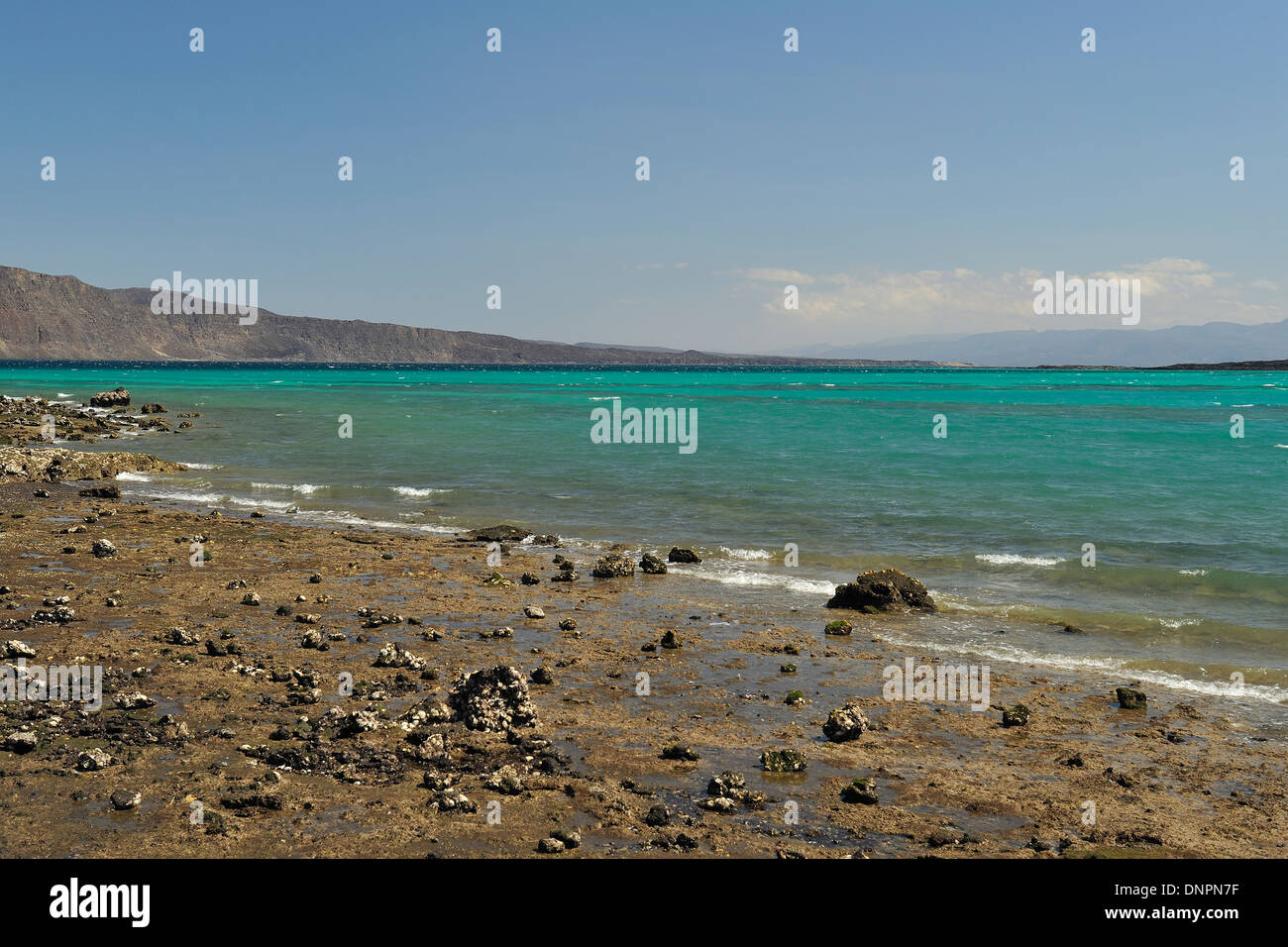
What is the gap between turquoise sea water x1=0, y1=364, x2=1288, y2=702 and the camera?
15828mm

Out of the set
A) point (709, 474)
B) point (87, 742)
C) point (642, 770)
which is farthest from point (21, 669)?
point (709, 474)

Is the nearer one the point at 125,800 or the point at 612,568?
the point at 125,800

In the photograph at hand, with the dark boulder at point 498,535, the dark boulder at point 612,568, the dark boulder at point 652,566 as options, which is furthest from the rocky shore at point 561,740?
the dark boulder at point 498,535

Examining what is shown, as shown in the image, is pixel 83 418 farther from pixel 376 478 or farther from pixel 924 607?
pixel 924 607

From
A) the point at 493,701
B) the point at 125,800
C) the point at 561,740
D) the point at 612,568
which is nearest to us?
the point at 125,800

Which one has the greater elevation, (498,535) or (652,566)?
(498,535)

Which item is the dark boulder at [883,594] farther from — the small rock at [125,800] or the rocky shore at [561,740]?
the small rock at [125,800]

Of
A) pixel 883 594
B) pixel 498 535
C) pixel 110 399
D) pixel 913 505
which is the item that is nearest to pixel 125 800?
pixel 883 594

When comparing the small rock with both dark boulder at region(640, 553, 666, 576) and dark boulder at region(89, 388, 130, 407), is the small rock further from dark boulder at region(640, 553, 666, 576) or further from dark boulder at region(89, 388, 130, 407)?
dark boulder at region(89, 388, 130, 407)

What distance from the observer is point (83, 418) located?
5344 centimetres

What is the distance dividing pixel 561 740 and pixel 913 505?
65.7 ft

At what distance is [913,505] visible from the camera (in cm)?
2744

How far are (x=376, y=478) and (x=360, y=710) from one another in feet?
82.1

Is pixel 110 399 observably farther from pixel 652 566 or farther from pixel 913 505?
pixel 652 566
